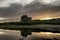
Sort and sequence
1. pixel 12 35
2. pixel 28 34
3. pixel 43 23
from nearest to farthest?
pixel 28 34 → pixel 12 35 → pixel 43 23

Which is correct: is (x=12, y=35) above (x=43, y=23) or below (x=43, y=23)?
below

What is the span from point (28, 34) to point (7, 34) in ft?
6.56

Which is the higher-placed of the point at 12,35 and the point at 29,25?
the point at 29,25

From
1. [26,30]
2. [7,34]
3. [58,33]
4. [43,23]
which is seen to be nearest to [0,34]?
[7,34]

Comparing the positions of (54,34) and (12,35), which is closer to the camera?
(54,34)

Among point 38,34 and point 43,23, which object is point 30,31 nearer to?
point 38,34

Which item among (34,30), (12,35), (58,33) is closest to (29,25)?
(34,30)

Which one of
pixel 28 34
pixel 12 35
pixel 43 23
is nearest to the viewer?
pixel 28 34

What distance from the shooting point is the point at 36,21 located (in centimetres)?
1261

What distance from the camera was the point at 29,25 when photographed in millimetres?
11875

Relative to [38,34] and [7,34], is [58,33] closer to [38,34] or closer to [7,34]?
[38,34]

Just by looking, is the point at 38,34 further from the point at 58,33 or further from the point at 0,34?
the point at 0,34

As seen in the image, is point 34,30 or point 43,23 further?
point 43,23

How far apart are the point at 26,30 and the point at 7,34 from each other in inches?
68.0
